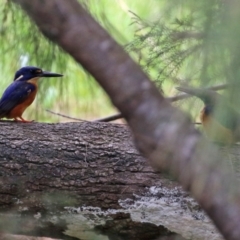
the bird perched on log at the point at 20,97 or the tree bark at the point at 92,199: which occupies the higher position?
the bird perched on log at the point at 20,97

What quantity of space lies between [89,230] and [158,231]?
0.82 ft

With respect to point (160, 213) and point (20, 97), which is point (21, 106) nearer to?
point (20, 97)

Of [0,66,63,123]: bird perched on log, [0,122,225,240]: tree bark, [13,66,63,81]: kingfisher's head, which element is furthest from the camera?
[0,66,63,123]: bird perched on log

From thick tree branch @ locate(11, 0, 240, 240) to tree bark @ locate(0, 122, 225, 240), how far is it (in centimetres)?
137

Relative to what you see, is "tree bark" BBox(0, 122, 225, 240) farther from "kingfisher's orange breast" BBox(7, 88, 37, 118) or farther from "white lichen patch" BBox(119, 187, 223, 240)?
"kingfisher's orange breast" BBox(7, 88, 37, 118)

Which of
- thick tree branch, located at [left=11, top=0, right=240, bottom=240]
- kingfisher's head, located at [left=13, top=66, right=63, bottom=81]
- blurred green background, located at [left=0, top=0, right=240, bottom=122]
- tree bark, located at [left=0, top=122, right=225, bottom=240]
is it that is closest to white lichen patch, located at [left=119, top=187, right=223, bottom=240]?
tree bark, located at [left=0, top=122, right=225, bottom=240]

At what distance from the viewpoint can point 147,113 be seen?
2.32ft

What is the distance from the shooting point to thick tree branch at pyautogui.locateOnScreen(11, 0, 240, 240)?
0.69 m

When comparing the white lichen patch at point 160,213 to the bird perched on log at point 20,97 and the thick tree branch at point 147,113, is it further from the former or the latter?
the thick tree branch at point 147,113

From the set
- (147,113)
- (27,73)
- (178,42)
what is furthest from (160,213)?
(147,113)

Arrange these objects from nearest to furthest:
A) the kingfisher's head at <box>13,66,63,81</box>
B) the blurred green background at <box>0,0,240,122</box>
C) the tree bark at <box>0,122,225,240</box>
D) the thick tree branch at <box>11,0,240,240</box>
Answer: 1. the thick tree branch at <box>11,0,240,240</box>
2. the blurred green background at <box>0,0,240,122</box>
3. the tree bark at <box>0,122,225,240</box>
4. the kingfisher's head at <box>13,66,63,81</box>

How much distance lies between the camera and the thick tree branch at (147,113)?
2.28 feet

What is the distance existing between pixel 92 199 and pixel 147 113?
1409mm

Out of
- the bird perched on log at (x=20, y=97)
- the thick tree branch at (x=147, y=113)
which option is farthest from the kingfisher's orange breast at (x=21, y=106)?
the thick tree branch at (x=147, y=113)
